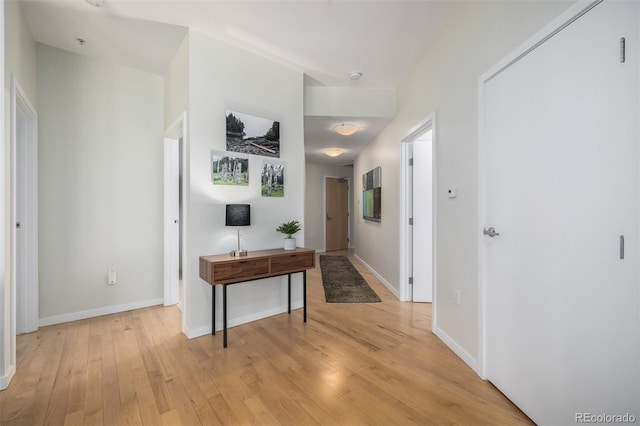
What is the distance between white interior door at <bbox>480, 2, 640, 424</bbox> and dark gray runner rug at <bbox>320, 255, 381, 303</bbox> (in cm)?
189

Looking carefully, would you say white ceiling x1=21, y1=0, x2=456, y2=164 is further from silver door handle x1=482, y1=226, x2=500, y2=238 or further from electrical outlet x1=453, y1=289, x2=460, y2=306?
electrical outlet x1=453, y1=289, x2=460, y2=306

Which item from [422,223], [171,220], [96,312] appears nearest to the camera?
[96,312]

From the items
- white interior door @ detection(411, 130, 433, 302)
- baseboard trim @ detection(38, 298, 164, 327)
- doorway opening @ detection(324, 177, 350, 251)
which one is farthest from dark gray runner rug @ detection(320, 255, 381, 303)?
baseboard trim @ detection(38, 298, 164, 327)

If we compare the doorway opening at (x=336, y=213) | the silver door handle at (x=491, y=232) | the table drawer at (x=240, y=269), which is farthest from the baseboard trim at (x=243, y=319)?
the doorway opening at (x=336, y=213)

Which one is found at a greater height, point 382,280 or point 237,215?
point 237,215

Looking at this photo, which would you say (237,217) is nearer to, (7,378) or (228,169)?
(228,169)

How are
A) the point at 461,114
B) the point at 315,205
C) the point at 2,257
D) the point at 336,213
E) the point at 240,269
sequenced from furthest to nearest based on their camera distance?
the point at 336,213 < the point at 315,205 < the point at 240,269 < the point at 461,114 < the point at 2,257

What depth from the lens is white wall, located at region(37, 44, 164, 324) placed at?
2.71m

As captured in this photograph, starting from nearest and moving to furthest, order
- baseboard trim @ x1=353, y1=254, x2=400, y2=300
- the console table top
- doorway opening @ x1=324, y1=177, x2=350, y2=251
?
the console table top < baseboard trim @ x1=353, y1=254, x2=400, y2=300 < doorway opening @ x1=324, y1=177, x2=350, y2=251

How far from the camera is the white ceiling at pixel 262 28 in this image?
2.16 m

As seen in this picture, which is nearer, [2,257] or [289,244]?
[2,257]

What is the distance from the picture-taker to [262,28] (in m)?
2.43

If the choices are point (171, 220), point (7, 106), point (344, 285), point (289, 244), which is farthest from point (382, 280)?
point (7, 106)

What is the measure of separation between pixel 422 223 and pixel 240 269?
230 centimetres
